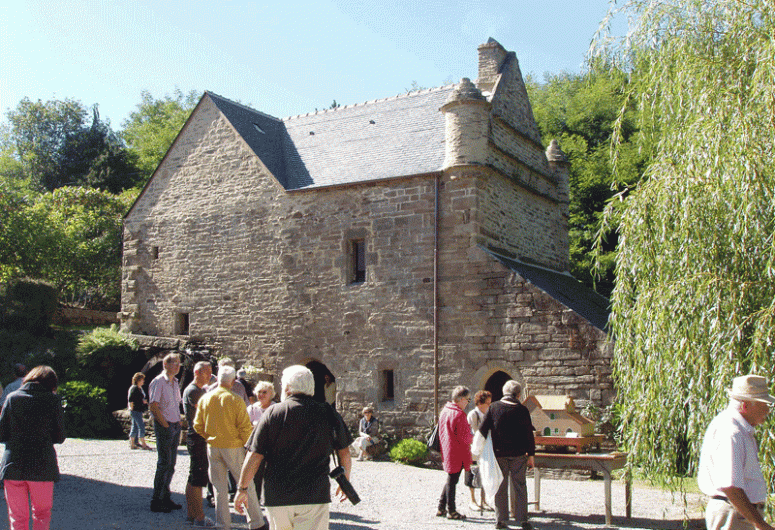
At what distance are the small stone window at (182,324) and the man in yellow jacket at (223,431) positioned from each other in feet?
40.4

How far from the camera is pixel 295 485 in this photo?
446 centimetres

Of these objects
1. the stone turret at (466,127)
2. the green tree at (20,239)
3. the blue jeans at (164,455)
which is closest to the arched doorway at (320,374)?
the stone turret at (466,127)

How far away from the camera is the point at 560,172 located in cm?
2008

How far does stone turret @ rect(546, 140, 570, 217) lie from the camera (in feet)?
65.3

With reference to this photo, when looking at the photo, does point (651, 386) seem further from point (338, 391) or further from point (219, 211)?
point (219, 211)

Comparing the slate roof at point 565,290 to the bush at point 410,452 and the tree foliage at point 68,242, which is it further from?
the tree foliage at point 68,242

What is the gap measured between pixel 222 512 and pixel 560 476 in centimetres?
791

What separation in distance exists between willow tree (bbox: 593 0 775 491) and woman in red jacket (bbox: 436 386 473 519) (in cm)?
177

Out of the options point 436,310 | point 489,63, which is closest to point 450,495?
point 436,310

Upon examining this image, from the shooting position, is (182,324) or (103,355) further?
(182,324)

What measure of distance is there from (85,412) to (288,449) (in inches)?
539

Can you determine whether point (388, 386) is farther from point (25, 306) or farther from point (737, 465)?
point (737, 465)

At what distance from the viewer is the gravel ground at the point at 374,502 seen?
7.81 meters

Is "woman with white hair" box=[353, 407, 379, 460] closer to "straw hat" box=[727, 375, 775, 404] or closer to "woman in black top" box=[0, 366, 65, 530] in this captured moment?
"woman in black top" box=[0, 366, 65, 530]
